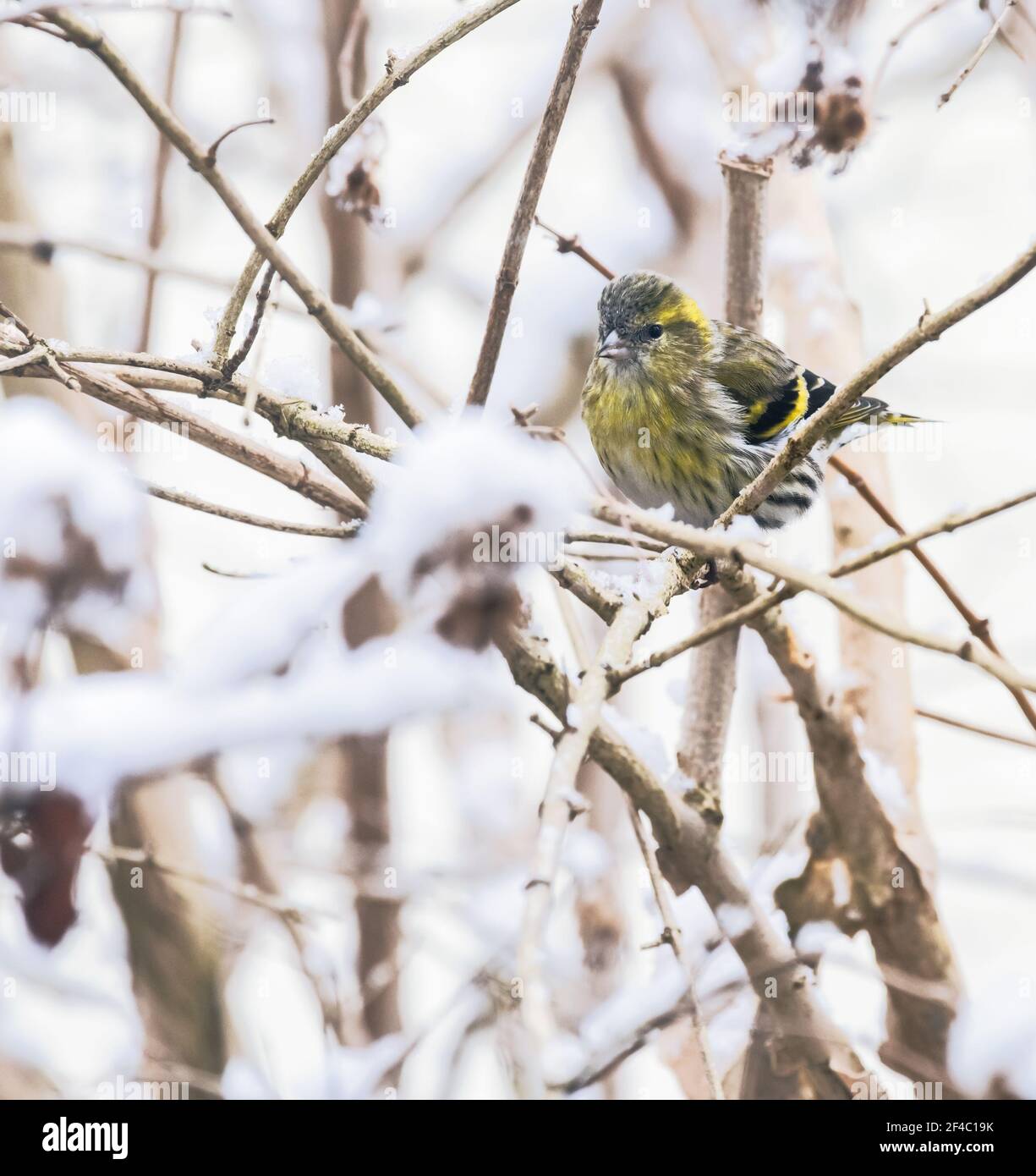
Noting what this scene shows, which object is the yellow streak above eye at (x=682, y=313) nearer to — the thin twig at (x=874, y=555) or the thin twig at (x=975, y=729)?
the thin twig at (x=975, y=729)

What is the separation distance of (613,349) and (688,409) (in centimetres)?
18

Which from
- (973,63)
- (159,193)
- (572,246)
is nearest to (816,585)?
(973,63)

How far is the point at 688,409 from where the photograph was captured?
7.20 ft

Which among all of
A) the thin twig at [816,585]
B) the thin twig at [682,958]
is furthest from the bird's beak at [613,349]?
the thin twig at [816,585]

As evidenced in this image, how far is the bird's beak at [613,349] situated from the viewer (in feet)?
7.14

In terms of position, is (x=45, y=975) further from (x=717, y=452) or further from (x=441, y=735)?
(x=441, y=735)

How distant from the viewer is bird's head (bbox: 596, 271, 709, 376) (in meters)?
2.19

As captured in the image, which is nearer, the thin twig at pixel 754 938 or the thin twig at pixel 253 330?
→ the thin twig at pixel 253 330

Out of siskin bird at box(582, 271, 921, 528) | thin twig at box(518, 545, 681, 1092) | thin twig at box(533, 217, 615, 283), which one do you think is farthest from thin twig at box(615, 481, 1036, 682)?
siskin bird at box(582, 271, 921, 528)

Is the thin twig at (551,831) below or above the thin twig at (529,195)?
below

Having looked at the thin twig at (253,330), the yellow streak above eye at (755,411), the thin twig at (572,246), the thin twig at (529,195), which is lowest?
the thin twig at (253,330)

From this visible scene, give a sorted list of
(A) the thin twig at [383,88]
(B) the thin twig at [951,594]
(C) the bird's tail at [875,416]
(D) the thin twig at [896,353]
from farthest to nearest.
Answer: (C) the bird's tail at [875,416]
(B) the thin twig at [951,594]
(A) the thin twig at [383,88]
(D) the thin twig at [896,353]

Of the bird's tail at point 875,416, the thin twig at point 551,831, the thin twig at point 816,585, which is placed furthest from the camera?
the bird's tail at point 875,416

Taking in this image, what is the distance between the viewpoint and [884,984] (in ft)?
5.43
